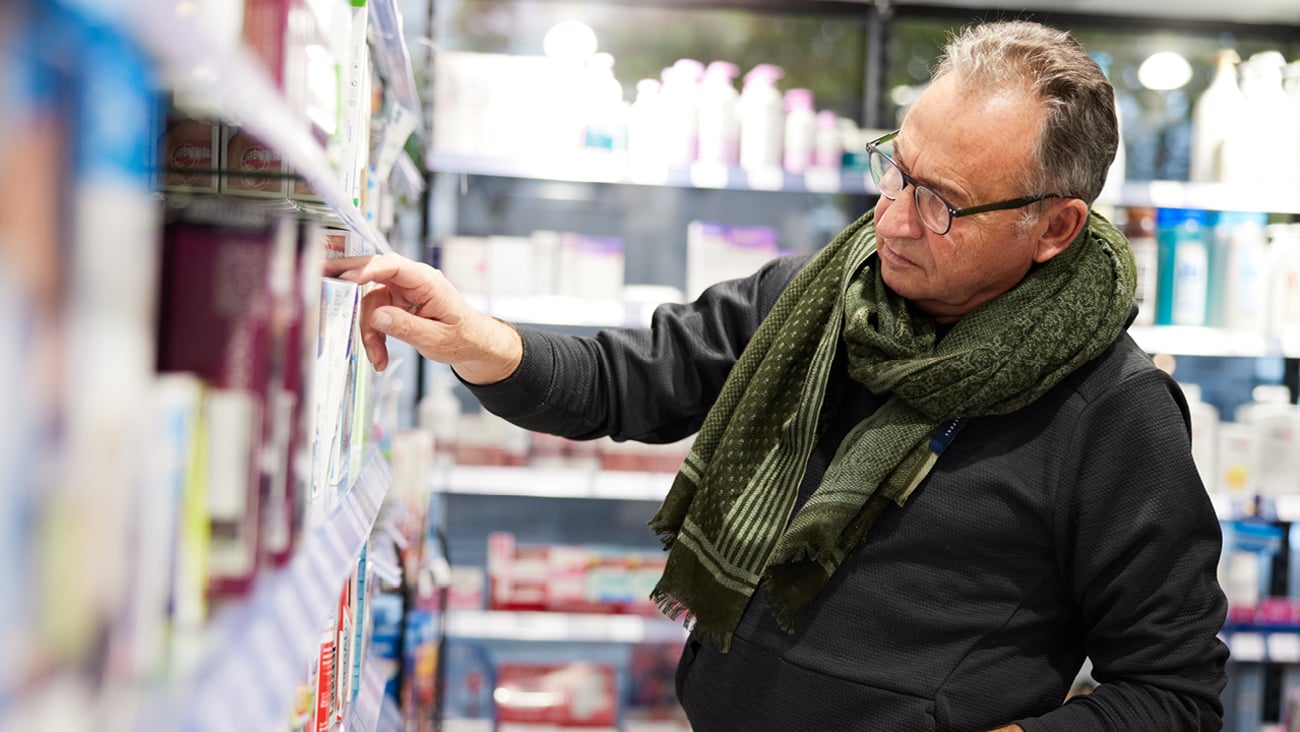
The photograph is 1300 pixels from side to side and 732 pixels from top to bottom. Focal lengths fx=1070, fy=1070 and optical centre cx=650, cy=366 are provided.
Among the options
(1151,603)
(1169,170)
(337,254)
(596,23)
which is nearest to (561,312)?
(596,23)

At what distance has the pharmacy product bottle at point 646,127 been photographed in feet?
8.91

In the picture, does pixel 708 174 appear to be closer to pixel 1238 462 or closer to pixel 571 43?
pixel 571 43

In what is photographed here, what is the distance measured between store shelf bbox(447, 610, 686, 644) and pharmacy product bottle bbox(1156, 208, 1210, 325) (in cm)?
154

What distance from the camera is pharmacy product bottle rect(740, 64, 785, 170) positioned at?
9.02 feet

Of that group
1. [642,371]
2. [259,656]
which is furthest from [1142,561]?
[259,656]

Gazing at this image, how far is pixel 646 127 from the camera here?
273 cm

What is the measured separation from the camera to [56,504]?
358 millimetres

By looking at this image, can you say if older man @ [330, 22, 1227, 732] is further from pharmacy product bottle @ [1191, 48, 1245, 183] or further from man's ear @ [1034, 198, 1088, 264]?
pharmacy product bottle @ [1191, 48, 1245, 183]

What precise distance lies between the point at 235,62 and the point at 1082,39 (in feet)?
11.4

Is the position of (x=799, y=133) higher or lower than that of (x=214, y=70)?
higher

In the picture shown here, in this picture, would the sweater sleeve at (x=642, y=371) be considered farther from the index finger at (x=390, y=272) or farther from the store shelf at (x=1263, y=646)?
the store shelf at (x=1263, y=646)

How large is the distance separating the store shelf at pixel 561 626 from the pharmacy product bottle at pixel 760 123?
120 centimetres

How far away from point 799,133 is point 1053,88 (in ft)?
5.11

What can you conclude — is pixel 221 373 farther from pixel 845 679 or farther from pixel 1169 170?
pixel 1169 170
